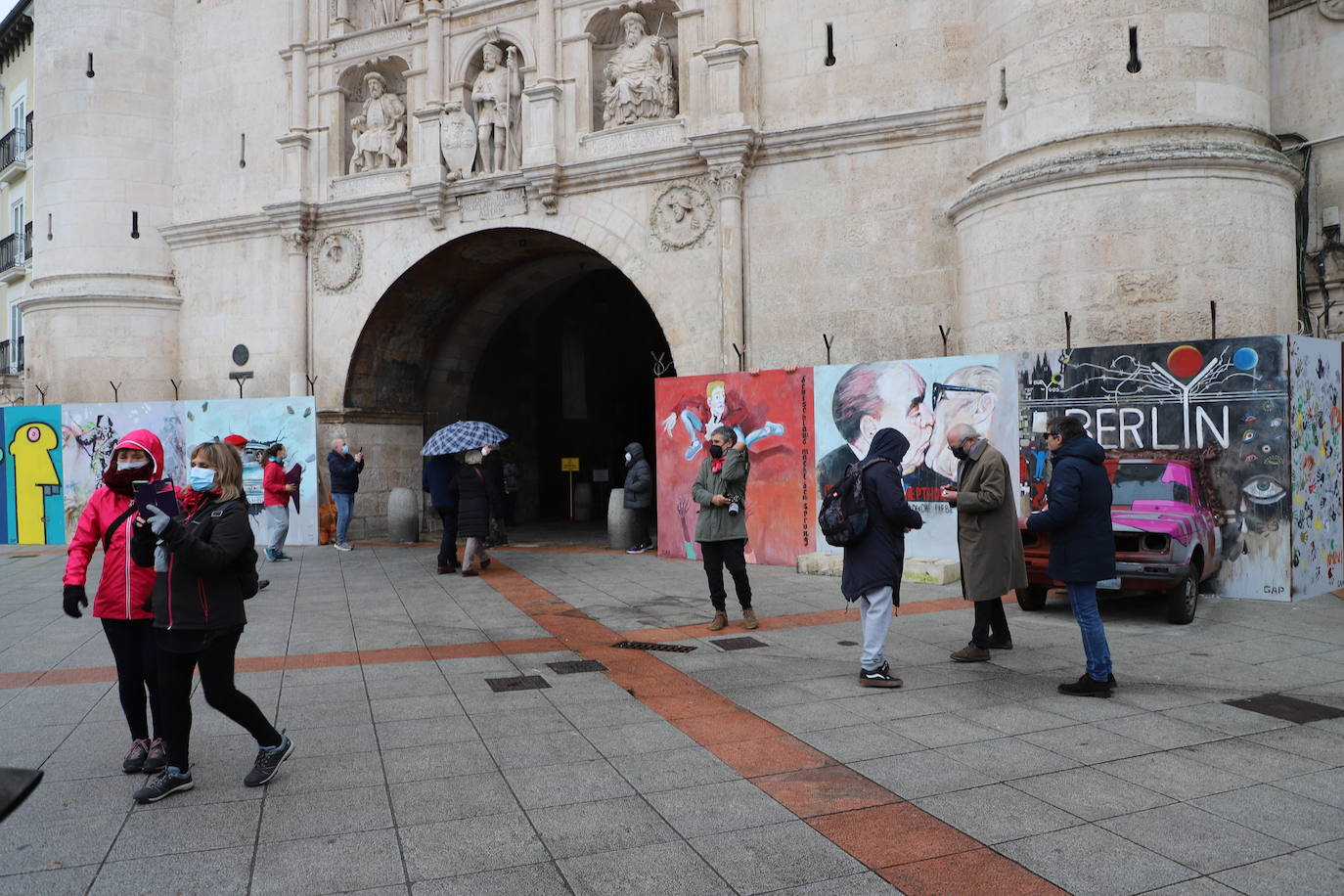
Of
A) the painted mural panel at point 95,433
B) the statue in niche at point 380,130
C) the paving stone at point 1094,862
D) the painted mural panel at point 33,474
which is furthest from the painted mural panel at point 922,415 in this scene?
the painted mural panel at point 33,474

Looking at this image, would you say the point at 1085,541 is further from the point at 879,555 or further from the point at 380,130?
the point at 380,130

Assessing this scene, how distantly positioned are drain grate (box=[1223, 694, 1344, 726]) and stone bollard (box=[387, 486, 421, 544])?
1341cm

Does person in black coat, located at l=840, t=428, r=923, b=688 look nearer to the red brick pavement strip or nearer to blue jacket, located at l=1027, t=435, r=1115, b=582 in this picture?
blue jacket, located at l=1027, t=435, r=1115, b=582

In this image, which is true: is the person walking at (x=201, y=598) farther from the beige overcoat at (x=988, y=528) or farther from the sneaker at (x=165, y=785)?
the beige overcoat at (x=988, y=528)

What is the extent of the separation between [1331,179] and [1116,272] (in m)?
4.37

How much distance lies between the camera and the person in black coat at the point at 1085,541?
19.4ft

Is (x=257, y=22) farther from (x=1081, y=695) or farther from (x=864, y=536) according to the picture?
(x=1081, y=695)

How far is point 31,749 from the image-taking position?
5211 mm

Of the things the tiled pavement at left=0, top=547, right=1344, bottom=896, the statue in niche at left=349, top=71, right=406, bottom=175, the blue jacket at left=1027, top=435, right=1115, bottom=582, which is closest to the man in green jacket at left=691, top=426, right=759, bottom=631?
the tiled pavement at left=0, top=547, right=1344, bottom=896

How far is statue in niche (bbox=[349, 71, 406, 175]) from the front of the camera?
1722cm

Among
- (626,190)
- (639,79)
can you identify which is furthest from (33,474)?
(639,79)

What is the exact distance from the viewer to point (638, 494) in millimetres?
14352

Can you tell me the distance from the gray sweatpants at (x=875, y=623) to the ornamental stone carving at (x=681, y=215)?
932cm

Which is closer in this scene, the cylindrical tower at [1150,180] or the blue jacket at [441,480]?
the cylindrical tower at [1150,180]
